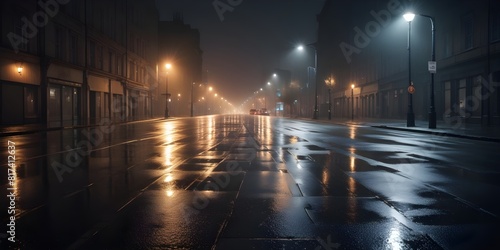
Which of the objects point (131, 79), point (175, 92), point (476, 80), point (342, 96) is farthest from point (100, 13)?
point (175, 92)

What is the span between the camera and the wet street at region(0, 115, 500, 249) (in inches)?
198

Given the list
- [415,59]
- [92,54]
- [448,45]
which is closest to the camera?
[448,45]

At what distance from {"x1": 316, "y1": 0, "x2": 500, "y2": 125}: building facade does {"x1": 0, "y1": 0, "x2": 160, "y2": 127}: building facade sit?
28.9 metres

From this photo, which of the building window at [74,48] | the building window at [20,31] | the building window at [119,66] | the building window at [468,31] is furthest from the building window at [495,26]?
the building window at [119,66]

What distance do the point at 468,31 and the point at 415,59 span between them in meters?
11.2

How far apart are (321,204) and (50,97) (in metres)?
37.3

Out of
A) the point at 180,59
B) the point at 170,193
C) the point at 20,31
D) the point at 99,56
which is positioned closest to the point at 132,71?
the point at 99,56

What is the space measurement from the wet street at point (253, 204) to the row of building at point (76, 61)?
24367 millimetres

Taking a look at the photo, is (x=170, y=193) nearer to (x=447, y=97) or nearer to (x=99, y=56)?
(x=447, y=97)

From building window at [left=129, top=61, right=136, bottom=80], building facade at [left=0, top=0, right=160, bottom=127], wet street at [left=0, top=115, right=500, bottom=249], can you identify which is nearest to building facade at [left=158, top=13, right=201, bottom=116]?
building window at [left=129, top=61, right=136, bottom=80]

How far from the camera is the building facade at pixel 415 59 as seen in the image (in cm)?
3219

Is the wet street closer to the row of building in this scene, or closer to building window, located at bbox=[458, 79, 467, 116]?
the row of building

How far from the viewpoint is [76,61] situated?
4416cm

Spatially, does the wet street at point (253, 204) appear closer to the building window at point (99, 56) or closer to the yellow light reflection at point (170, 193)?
the yellow light reflection at point (170, 193)
